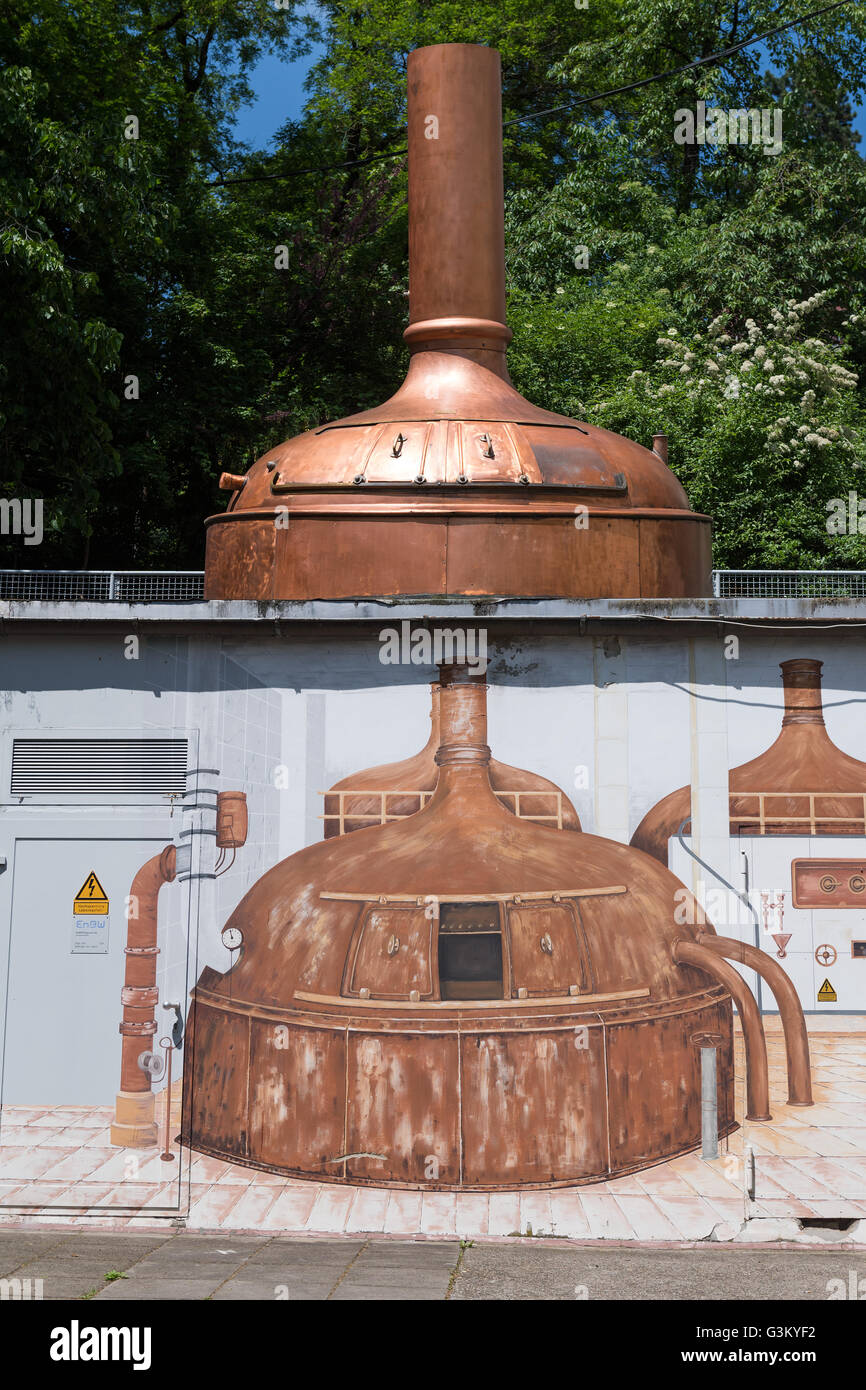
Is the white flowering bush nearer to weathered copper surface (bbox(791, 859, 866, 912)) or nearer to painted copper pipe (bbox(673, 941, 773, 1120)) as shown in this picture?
weathered copper surface (bbox(791, 859, 866, 912))

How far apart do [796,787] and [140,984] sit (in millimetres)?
5412

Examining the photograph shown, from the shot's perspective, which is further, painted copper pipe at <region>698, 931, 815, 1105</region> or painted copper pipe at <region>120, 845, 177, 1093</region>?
painted copper pipe at <region>120, 845, 177, 1093</region>

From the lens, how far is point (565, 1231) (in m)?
9.37

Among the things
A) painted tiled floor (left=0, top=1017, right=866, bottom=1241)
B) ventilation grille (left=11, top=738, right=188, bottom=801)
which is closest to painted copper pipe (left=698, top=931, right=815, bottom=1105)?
painted tiled floor (left=0, top=1017, right=866, bottom=1241)

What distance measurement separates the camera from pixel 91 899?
10.5 meters

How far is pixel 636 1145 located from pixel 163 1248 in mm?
→ 3488

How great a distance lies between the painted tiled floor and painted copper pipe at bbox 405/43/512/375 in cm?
811

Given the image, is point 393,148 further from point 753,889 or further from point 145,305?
point 753,889

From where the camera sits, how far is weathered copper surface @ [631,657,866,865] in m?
10.4

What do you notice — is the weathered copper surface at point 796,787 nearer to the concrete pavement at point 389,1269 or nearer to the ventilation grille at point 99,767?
the concrete pavement at point 389,1269

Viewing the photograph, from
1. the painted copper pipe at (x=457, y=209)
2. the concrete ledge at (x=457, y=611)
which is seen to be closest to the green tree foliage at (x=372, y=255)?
the painted copper pipe at (x=457, y=209)

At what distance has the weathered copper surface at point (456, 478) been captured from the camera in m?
12.5

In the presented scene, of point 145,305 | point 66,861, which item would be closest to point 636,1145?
point 66,861

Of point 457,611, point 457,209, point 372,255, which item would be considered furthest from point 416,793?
point 372,255
